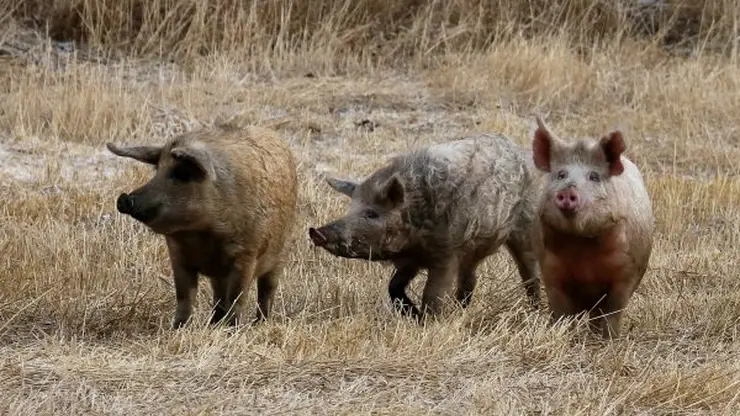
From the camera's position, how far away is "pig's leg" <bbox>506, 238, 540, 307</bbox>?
942 centimetres

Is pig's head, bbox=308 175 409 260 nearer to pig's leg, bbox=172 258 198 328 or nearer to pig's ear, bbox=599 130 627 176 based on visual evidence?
pig's leg, bbox=172 258 198 328

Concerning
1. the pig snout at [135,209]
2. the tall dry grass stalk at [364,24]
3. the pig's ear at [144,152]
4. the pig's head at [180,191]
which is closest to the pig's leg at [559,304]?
the pig's head at [180,191]

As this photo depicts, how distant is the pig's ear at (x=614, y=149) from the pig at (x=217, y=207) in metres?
1.89

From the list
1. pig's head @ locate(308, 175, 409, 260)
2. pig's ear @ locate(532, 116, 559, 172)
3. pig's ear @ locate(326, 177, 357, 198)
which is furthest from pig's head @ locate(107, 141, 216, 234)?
pig's ear @ locate(532, 116, 559, 172)

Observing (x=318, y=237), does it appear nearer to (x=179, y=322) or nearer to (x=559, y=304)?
(x=179, y=322)

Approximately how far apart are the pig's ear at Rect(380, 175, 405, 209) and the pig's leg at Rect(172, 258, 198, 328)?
3.72 ft

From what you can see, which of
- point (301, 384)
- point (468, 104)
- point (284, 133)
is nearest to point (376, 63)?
point (468, 104)

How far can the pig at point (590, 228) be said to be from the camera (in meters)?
7.89

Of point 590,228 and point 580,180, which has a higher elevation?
point 580,180

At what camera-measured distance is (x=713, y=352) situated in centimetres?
838

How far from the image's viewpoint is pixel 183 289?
859cm

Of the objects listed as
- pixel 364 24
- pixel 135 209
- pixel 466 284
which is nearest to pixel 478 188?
pixel 466 284

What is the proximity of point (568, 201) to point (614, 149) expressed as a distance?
495 millimetres

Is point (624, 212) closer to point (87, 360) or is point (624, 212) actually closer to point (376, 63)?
point (87, 360)
